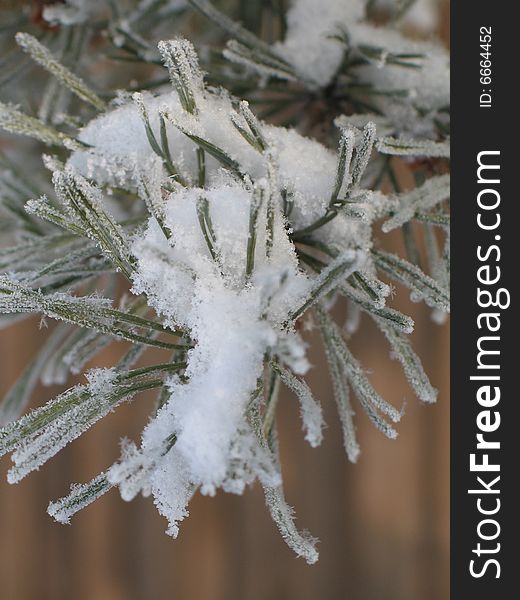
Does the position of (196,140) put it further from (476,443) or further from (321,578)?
(321,578)

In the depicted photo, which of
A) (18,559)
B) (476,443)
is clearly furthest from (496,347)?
(18,559)

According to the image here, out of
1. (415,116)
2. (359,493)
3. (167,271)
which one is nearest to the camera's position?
(167,271)

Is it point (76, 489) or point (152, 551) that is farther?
point (152, 551)

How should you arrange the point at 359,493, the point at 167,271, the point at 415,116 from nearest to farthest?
1. the point at 167,271
2. the point at 415,116
3. the point at 359,493

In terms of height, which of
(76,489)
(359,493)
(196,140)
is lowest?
(76,489)

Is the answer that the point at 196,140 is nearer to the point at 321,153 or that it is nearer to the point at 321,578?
the point at 321,153

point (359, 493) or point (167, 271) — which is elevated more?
point (359, 493)
